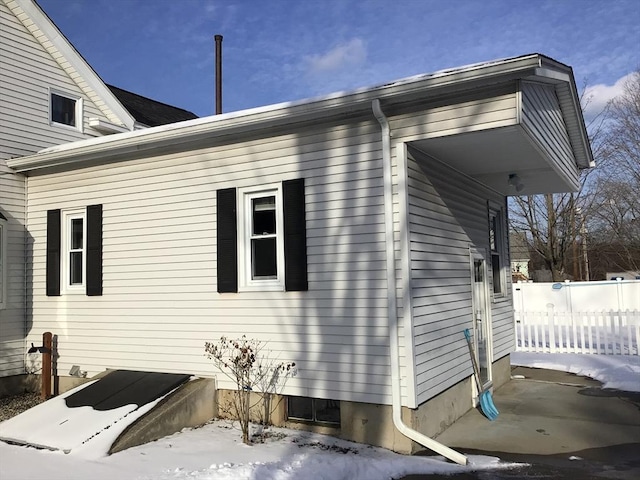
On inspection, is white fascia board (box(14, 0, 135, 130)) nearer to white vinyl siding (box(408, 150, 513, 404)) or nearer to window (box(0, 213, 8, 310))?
window (box(0, 213, 8, 310))

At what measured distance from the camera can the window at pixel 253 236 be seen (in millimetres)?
6715

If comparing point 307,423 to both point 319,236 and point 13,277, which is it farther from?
point 13,277

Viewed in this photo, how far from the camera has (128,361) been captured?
7.73 metres

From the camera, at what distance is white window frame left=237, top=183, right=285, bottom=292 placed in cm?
671

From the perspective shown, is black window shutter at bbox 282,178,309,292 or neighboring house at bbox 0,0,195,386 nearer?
black window shutter at bbox 282,178,309,292

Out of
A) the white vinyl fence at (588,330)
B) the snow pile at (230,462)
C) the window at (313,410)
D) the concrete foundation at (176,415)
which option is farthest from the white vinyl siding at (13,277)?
the white vinyl fence at (588,330)

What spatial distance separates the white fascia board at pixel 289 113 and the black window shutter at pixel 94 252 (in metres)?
0.86

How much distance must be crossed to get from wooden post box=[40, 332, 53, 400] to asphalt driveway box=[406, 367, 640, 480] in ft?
18.7

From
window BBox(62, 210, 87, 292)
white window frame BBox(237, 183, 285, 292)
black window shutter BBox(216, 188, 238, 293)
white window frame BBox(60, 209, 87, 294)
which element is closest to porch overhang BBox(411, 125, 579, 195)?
white window frame BBox(237, 183, 285, 292)

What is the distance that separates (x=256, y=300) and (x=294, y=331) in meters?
0.65

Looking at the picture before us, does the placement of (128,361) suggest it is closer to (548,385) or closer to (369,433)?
(369,433)

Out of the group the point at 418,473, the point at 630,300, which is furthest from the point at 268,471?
the point at 630,300

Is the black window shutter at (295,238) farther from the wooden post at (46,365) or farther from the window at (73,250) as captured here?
the wooden post at (46,365)

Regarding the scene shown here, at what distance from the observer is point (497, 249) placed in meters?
9.98
